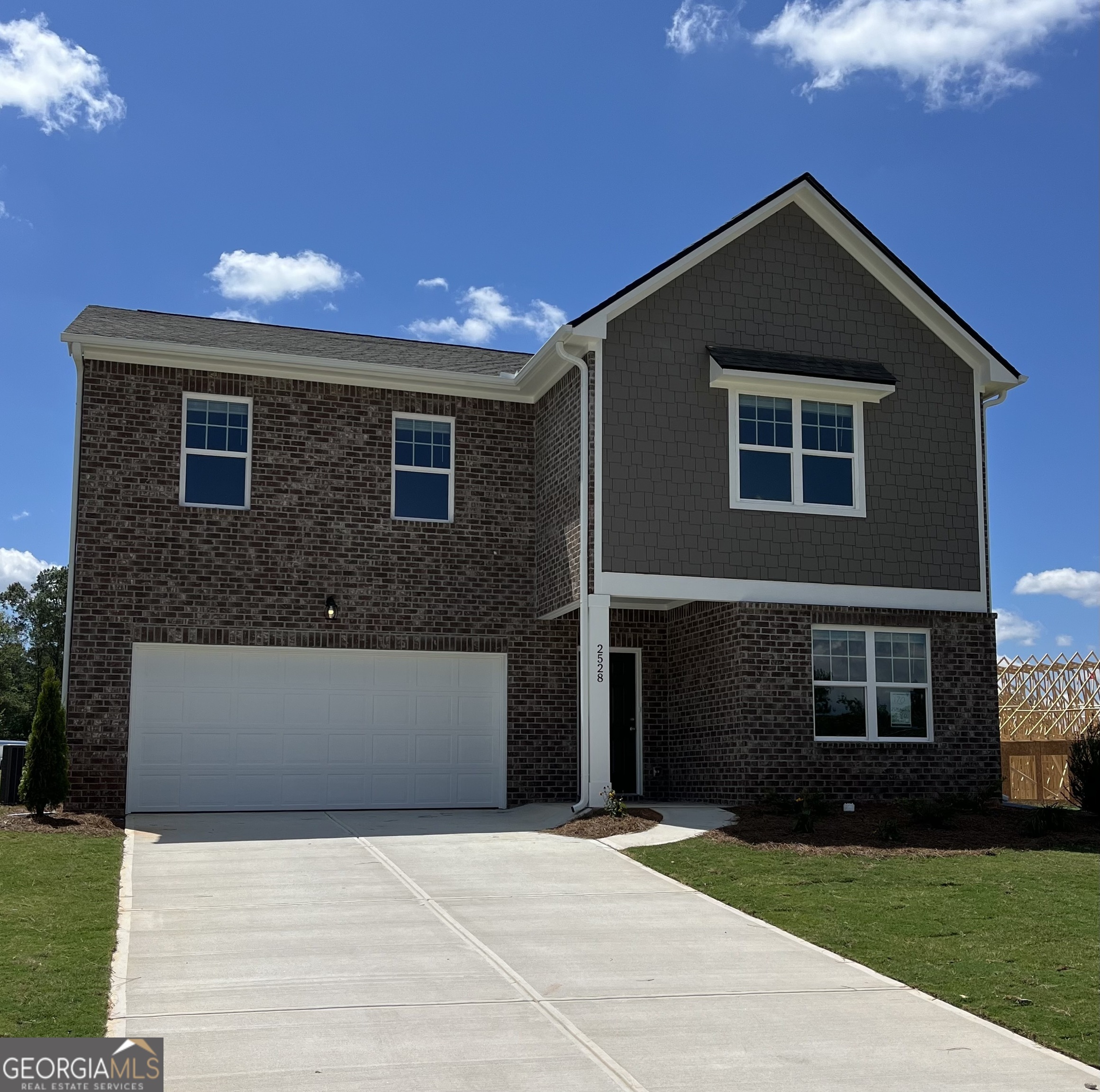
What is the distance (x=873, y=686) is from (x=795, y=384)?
426cm

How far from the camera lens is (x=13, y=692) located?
38.8m

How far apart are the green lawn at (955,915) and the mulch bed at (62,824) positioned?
612cm

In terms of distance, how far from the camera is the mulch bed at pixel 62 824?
1414cm

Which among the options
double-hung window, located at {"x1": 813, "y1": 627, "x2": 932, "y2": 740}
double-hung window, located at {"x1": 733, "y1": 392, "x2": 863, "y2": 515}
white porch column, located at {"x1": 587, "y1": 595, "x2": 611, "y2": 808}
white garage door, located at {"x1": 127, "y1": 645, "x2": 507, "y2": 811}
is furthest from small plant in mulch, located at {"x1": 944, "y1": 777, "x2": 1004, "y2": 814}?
white garage door, located at {"x1": 127, "y1": 645, "x2": 507, "y2": 811}

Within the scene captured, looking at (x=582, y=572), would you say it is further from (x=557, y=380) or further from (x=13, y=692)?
(x=13, y=692)

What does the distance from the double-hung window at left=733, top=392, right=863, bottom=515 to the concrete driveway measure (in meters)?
6.52

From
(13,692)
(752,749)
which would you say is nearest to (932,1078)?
(752,749)

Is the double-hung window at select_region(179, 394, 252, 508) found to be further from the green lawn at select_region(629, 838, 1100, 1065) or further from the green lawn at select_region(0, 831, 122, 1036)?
the green lawn at select_region(629, 838, 1100, 1065)

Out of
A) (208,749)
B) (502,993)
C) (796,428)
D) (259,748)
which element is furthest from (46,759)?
(796,428)

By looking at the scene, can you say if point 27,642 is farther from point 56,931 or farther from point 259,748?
point 56,931

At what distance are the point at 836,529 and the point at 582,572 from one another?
3706 millimetres

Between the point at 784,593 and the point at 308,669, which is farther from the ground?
the point at 784,593

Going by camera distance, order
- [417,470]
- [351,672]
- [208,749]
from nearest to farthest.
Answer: [208,749], [351,672], [417,470]

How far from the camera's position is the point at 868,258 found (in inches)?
727
